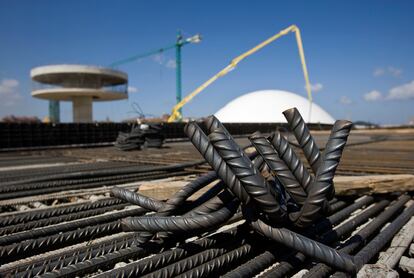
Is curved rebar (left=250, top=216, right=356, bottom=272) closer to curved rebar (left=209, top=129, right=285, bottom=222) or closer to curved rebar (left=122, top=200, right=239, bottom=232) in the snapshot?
curved rebar (left=209, top=129, right=285, bottom=222)

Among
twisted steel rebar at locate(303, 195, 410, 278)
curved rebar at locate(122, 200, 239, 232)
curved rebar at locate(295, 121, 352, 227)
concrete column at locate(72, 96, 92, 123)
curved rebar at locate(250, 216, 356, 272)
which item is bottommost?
twisted steel rebar at locate(303, 195, 410, 278)

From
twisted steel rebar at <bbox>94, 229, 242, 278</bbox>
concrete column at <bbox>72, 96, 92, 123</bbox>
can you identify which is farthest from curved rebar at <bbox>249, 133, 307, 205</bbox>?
concrete column at <bbox>72, 96, 92, 123</bbox>

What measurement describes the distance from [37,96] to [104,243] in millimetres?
62562

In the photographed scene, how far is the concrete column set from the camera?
56625mm

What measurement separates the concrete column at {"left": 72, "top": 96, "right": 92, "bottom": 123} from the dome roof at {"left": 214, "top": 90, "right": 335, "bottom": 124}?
31.4 metres

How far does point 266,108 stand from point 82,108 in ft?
142

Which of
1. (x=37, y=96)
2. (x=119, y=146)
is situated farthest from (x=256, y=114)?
(x=119, y=146)

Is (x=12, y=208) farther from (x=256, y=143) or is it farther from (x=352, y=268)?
(x=352, y=268)

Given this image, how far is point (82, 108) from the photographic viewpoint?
186 feet

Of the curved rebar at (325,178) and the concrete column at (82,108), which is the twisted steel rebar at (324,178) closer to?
the curved rebar at (325,178)

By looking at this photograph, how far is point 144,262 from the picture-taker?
2.01m

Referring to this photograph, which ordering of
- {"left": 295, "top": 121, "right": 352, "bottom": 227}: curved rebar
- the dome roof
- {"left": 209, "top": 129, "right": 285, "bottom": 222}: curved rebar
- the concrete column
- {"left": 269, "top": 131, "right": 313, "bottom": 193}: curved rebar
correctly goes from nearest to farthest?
{"left": 209, "top": 129, "right": 285, "bottom": 222}: curved rebar, {"left": 295, "top": 121, "right": 352, "bottom": 227}: curved rebar, {"left": 269, "top": 131, "right": 313, "bottom": 193}: curved rebar, the concrete column, the dome roof

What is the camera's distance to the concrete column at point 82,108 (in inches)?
2229

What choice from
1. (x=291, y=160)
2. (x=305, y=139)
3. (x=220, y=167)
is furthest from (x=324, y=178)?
(x=220, y=167)
